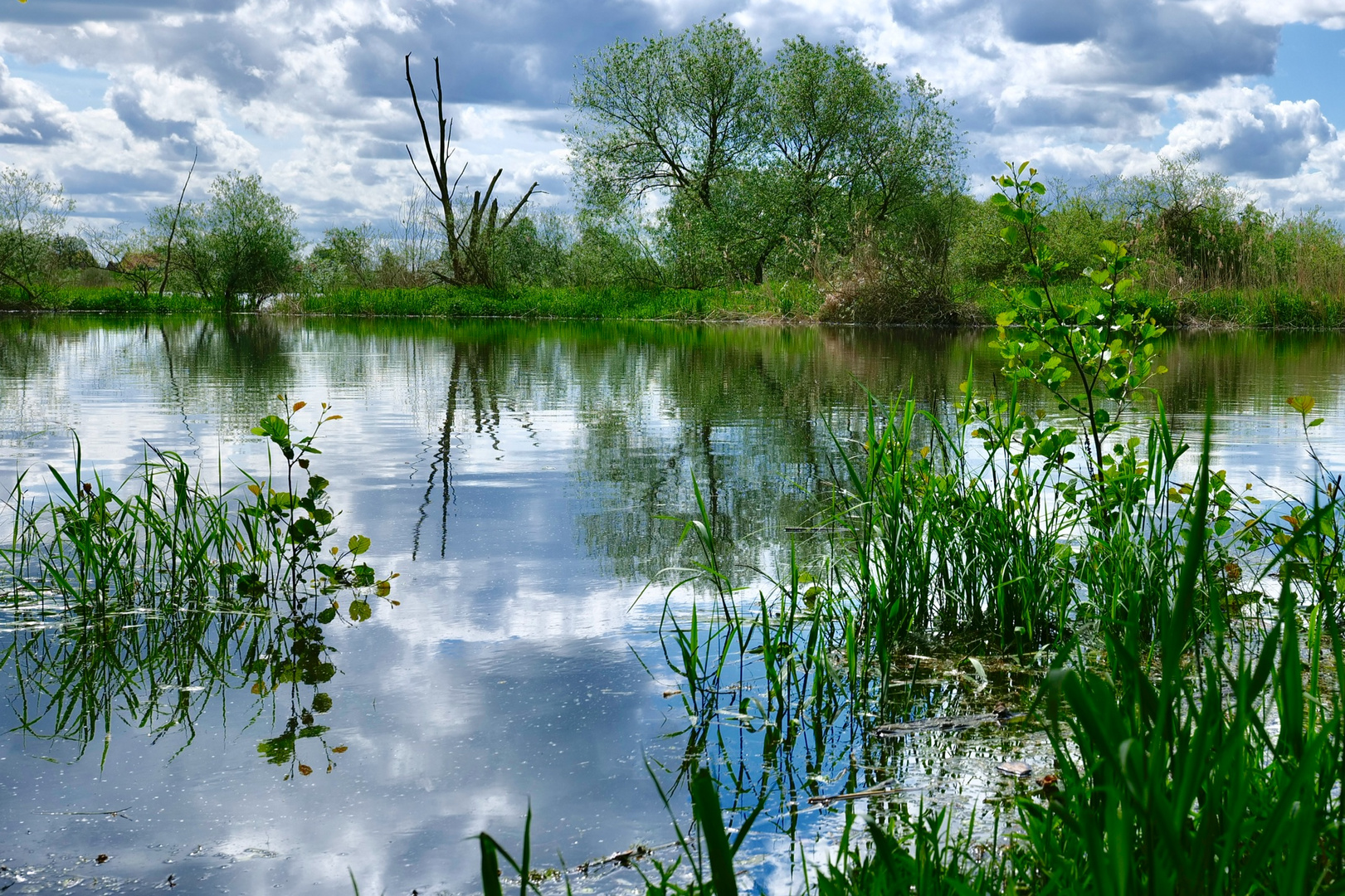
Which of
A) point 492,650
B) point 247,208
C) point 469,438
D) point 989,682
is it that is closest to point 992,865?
point 989,682

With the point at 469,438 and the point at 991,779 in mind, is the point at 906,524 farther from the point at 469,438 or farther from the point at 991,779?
the point at 469,438

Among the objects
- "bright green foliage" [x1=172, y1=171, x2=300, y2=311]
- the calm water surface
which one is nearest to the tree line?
"bright green foliage" [x1=172, y1=171, x2=300, y2=311]

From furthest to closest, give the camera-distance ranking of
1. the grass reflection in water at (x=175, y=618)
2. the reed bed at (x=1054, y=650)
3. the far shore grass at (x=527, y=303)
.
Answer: the far shore grass at (x=527, y=303), the grass reflection in water at (x=175, y=618), the reed bed at (x=1054, y=650)

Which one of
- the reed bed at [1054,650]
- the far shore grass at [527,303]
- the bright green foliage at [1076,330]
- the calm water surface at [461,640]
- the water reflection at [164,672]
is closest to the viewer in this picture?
the reed bed at [1054,650]

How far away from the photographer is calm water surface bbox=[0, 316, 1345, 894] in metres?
2.50

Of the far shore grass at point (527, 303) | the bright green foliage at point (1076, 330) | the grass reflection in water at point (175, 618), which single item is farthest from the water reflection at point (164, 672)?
the far shore grass at point (527, 303)

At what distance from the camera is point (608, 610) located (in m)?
→ 4.20

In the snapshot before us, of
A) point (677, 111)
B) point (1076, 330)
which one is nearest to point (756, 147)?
point (677, 111)

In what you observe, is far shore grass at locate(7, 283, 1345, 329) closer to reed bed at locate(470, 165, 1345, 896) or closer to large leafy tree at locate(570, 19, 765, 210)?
large leafy tree at locate(570, 19, 765, 210)

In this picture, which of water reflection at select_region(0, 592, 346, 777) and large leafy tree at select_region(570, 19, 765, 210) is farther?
large leafy tree at select_region(570, 19, 765, 210)

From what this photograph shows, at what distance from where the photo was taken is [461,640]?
3854 millimetres

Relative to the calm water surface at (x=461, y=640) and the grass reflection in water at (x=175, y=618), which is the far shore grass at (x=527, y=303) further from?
the grass reflection in water at (x=175, y=618)

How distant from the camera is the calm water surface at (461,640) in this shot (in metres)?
2.50

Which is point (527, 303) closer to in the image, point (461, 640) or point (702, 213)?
point (702, 213)
